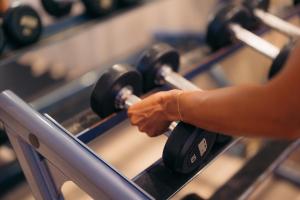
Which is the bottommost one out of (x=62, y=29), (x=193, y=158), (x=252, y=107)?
(x=193, y=158)

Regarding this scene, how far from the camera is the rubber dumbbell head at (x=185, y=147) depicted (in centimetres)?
87

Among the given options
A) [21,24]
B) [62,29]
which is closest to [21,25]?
[21,24]

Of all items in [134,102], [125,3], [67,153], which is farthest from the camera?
[125,3]

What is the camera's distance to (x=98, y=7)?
1.52 meters

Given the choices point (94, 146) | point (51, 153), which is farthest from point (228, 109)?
point (94, 146)

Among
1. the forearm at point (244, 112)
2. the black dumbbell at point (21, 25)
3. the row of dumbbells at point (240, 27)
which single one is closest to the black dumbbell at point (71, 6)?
the black dumbbell at point (21, 25)

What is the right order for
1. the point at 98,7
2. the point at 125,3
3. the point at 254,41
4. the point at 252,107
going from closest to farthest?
the point at 252,107, the point at 254,41, the point at 98,7, the point at 125,3

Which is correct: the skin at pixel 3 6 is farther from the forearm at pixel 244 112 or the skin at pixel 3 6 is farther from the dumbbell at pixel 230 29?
the forearm at pixel 244 112

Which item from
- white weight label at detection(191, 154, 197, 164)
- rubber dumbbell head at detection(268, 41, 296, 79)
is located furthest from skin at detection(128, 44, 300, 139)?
rubber dumbbell head at detection(268, 41, 296, 79)

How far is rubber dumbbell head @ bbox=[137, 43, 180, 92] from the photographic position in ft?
3.82

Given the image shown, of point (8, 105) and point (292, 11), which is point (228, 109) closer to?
point (8, 105)

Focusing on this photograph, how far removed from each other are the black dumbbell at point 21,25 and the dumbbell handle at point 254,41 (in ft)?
2.23

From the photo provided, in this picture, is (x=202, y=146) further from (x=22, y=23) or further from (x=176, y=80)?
(x=22, y=23)

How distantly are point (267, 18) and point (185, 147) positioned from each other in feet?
2.53
